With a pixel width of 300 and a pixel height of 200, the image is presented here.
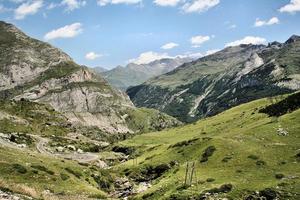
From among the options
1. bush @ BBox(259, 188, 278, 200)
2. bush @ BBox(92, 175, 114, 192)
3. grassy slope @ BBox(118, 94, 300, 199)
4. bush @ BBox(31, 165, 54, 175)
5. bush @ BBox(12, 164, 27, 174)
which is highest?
bush @ BBox(12, 164, 27, 174)

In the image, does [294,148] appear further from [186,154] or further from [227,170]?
[186,154]

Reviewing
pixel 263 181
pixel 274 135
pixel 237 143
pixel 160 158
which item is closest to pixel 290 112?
pixel 274 135

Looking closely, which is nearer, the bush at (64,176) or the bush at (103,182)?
the bush at (64,176)

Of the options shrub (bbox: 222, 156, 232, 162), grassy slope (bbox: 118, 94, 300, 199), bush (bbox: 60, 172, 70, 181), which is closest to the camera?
grassy slope (bbox: 118, 94, 300, 199)

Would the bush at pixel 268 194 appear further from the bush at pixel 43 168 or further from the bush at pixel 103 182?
the bush at pixel 103 182

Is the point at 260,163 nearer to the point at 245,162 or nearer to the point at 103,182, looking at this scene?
the point at 245,162

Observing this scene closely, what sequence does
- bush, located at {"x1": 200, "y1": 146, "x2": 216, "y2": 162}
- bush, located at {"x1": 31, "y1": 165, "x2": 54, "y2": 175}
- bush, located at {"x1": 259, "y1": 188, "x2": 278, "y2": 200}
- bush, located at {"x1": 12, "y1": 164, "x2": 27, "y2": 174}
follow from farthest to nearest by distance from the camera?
1. bush, located at {"x1": 200, "y1": 146, "x2": 216, "y2": 162}
2. bush, located at {"x1": 31, "y1": 165, "x2": 54, "y2": 175}
3. bush, located at {"x1": 12, "y1": 164, "x2": 27, "y2": 174}
4. bush, located at {"x1": 259, "y1": 188, "x2": 278, "y2": 200}

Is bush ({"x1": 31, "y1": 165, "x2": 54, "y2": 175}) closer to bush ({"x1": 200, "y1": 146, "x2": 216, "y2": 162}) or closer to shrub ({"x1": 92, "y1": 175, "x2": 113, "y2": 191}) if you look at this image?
shrub ({"x1": 92, "y1": 175, "x2": 113, "y2": 191})

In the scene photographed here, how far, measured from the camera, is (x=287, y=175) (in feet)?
163

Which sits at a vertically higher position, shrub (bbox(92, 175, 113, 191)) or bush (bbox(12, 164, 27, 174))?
bush (bbox(12, 164, 27, 174))

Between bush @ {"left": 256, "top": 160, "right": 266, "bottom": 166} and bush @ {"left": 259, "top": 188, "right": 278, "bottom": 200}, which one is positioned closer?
bush @ {"left": 259, "top": 188, "right": 278, "bottom": 200}

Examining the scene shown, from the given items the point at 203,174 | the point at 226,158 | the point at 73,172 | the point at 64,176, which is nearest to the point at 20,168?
the point at 64,176

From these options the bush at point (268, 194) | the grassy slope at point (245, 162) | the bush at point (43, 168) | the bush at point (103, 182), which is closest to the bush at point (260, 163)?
the grassy slope at point (245, 162)

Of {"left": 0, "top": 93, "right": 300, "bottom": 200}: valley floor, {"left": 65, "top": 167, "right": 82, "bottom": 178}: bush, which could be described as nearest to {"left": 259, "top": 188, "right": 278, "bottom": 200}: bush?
{"left": 0, "top": 93, "right": 300, "bottom": 200}: valley floor
